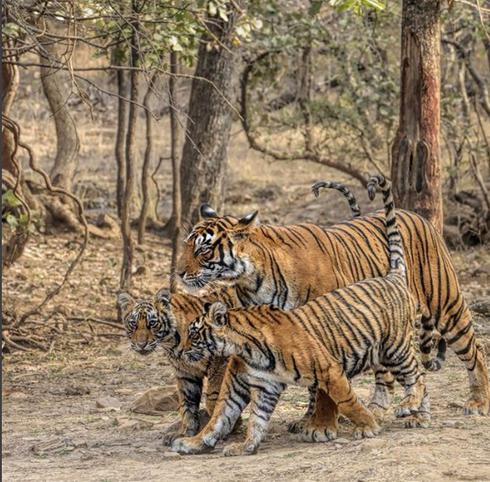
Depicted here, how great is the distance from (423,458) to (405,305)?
1.21m

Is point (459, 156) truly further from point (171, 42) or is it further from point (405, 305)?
point (405, 305)

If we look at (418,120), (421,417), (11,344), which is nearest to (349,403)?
(421,417)

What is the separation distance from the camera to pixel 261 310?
6.02 meters

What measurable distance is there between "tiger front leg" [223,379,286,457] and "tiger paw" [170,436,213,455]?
0.17m

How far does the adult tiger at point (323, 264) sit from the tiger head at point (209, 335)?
1.56ft

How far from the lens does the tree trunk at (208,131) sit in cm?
1173

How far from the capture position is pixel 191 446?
6.08 m

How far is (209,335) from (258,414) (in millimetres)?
447

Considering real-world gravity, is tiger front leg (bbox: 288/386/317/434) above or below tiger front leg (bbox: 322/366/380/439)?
below

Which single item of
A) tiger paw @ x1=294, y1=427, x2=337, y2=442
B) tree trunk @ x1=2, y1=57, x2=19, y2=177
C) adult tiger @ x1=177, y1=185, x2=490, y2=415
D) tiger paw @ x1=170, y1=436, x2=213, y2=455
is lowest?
tiger paw @ x1=170, y1=436, x2=213, y2=455

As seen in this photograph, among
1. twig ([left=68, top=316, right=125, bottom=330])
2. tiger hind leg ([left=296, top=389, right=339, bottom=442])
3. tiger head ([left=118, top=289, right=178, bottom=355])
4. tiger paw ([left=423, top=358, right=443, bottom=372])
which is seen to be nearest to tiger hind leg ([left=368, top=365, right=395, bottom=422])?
tiger hind leg ([left=296, top=389, right=339, bottom=442])

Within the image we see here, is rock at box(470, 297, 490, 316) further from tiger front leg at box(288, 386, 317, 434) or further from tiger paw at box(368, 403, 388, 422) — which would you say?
tiger front leg at box(288, 386, 317, 434)

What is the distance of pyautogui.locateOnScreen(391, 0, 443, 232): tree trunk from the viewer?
9.30 metres

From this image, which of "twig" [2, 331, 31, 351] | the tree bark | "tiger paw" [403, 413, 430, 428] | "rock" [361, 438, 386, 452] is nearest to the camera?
"rock" [361, 438, 386, 452]
